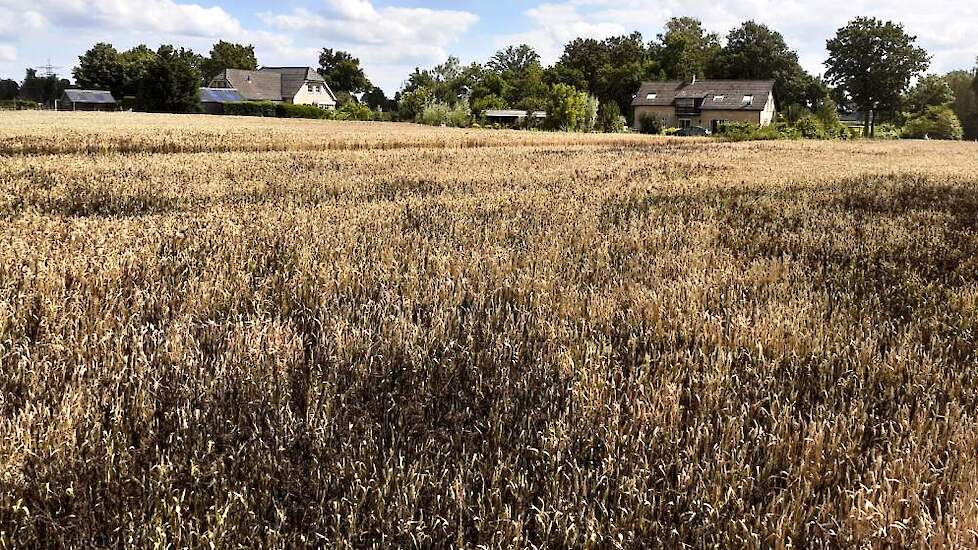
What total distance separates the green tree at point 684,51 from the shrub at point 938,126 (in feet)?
104

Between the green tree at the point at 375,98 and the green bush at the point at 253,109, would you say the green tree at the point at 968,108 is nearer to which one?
the green bush at the point at 253,109

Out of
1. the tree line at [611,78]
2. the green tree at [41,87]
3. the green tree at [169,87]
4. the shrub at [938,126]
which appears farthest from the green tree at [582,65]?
the green tree at [41,87]

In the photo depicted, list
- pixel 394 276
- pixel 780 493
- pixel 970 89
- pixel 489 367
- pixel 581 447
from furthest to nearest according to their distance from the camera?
pixel 970 89 < pixel 394 276 < pixel 489 367 < pixel 581 447 < pixel 780 493

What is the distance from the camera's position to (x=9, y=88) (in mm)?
106750

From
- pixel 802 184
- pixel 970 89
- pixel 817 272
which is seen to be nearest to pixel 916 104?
pixel 970 89

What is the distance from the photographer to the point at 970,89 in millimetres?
82938

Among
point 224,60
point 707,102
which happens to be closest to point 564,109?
point 707,102

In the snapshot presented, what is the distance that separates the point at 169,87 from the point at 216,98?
14.2 meters

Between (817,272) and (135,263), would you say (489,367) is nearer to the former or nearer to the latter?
(135,263)

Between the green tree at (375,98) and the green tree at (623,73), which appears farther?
the green tree at (375,98)

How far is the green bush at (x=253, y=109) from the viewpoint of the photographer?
242 ft

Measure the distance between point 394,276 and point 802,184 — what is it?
390 inches

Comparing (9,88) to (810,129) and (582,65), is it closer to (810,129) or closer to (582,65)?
(582,65)

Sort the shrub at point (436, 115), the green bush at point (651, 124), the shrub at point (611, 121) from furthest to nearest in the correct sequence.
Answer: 1. the shrub at point (611, 121)
2. the green bush at point (651, 124)
3. the shrub at point (436, 115)
